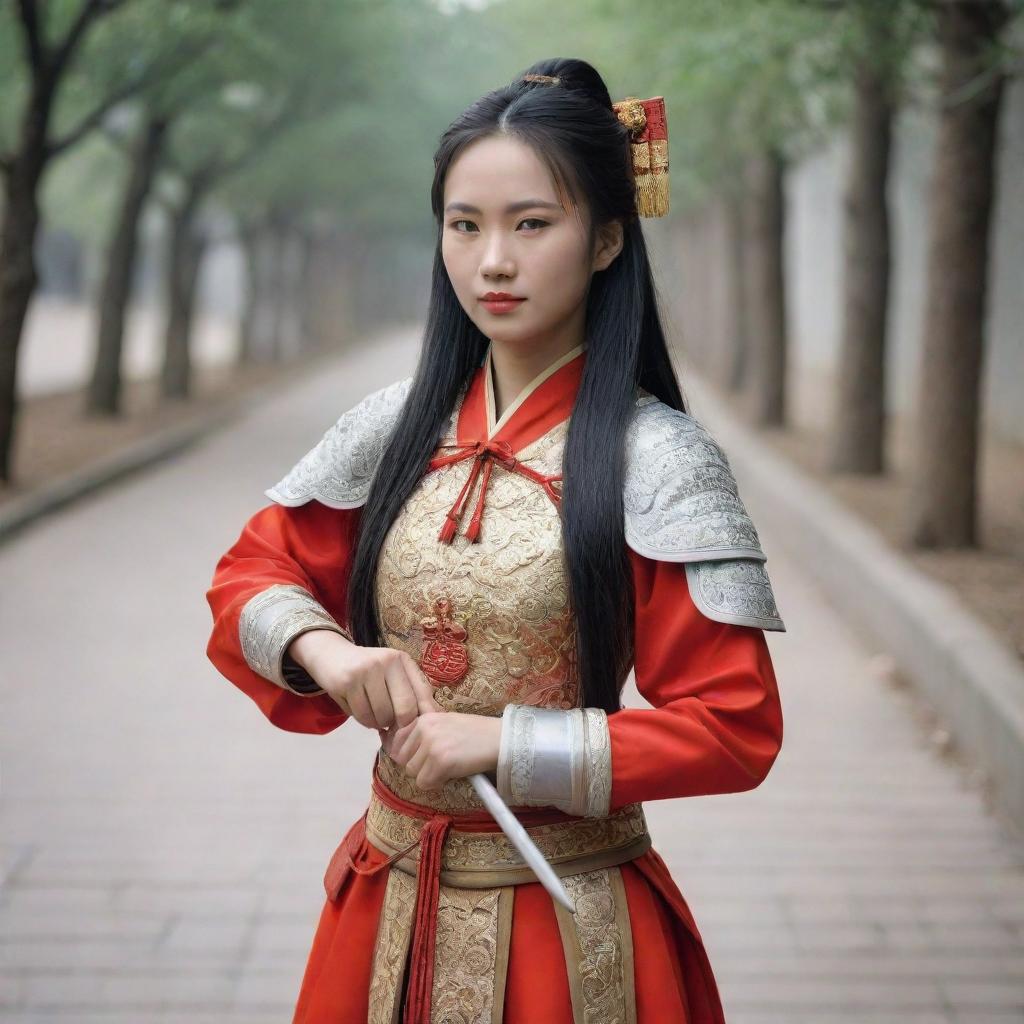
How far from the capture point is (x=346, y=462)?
7.47 ft

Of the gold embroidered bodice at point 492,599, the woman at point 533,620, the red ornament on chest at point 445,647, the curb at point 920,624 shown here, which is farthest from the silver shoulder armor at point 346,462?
the curb at point 920,624

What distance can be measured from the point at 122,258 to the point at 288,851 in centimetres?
1318

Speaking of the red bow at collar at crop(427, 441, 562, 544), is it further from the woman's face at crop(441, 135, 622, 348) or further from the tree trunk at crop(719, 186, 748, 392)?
the tree trunk at crop(719, 186, 748, 392)

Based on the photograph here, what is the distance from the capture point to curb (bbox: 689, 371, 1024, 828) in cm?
550

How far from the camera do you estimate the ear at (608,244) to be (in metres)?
2.14

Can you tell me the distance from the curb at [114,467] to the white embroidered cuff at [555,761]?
907 cm

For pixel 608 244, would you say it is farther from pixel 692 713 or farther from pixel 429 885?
pixel 429 885

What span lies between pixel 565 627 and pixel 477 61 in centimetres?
3321

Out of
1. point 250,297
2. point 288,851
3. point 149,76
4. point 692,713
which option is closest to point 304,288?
point 250,297

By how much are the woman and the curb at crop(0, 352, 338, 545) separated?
8.74m

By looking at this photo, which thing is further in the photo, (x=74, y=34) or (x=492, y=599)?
(x=74, y=34)

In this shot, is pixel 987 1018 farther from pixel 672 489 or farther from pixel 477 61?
pixel 477 61

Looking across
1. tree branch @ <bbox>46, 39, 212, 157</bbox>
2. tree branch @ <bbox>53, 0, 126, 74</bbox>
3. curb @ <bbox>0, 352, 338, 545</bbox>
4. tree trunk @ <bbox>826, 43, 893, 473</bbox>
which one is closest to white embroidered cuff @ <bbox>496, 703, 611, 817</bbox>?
curb @ <bbox>0, 352, 338, 545</bbox>

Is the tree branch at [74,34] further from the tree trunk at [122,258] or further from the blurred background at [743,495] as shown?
the tree trunk at [122,258]
